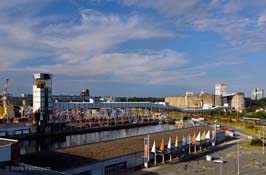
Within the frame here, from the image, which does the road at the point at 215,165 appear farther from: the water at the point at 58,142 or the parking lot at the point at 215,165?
the water at the point at 58,142

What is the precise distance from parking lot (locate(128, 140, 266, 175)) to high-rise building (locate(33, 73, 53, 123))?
116 feet

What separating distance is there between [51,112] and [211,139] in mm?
34941

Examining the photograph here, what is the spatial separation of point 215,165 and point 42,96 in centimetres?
4049

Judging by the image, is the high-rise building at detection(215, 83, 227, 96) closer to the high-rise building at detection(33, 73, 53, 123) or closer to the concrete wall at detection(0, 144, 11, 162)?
the high-rise building at detection(33, 73, 53, 123)

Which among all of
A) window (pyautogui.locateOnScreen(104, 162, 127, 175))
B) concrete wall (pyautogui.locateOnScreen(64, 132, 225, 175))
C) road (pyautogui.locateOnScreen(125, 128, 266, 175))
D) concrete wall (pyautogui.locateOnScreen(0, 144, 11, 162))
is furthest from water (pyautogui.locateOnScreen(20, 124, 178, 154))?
concrete wall (pyautogui.locateOnScreen(0, 144, 11, 162))

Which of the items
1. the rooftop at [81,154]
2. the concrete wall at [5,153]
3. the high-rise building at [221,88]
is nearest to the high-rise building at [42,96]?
the rooftop at [81,154]

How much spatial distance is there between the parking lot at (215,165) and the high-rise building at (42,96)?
3536cm

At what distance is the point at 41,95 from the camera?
57031mm

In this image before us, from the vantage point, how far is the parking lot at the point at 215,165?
20894 mm

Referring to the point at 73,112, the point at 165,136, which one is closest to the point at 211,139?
the point at 165,136

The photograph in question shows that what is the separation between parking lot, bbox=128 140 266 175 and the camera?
2089 centimetres

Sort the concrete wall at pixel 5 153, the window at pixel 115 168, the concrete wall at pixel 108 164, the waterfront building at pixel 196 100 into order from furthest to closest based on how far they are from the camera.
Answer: the waterfront building at pixel 196 100
the window at pixel 115 168
the concrete wall at pixel 108 164
the concrete wall at pixel 5 153

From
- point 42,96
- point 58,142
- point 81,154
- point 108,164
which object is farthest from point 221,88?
point 81,154

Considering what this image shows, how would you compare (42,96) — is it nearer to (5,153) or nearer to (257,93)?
(5,153)
